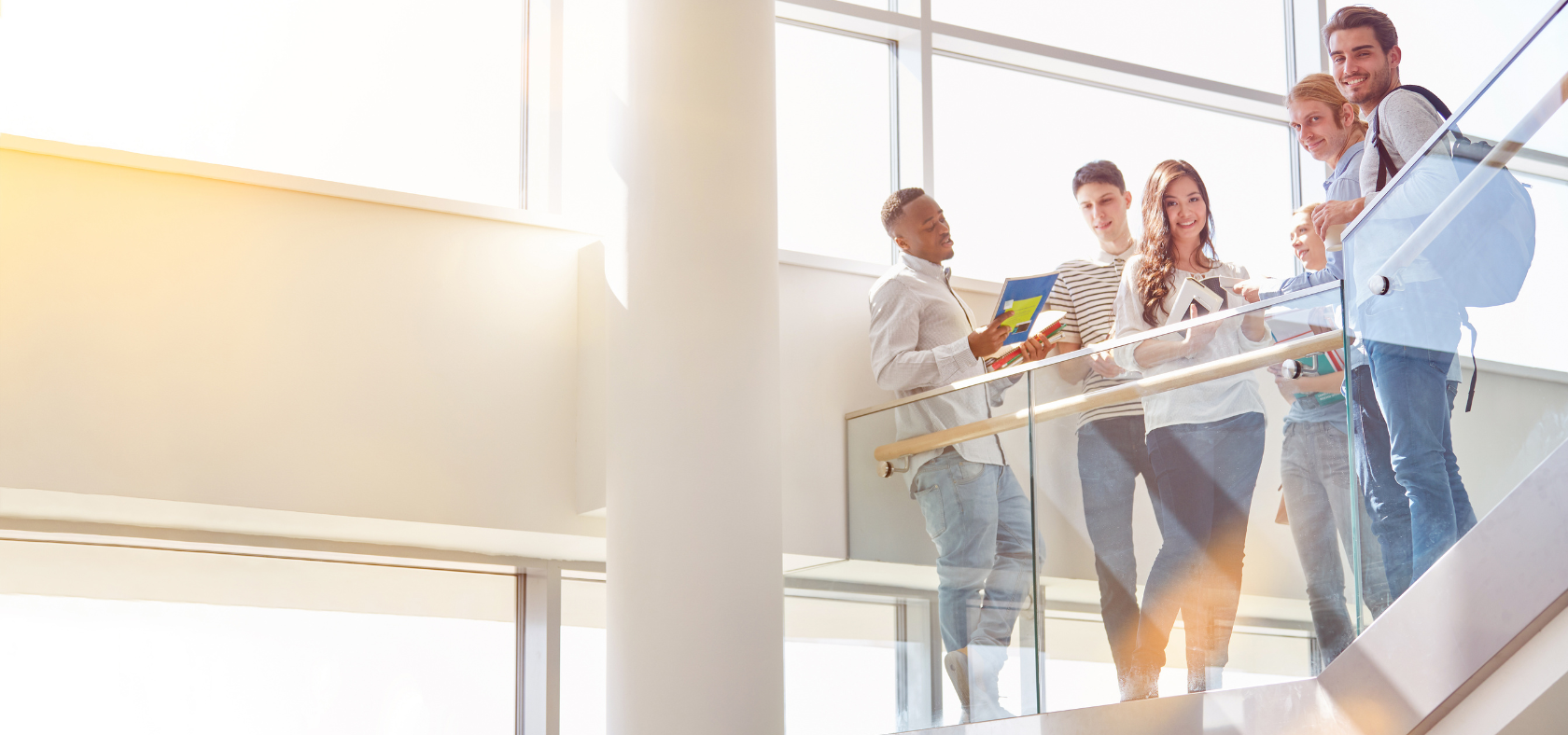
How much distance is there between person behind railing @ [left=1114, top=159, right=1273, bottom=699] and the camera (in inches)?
127

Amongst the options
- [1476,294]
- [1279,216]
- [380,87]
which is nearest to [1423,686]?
[1476,294]

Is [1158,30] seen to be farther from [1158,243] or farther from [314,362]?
[314,362]

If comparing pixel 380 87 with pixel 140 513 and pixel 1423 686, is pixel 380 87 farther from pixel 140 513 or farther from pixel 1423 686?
pixel 1423 686

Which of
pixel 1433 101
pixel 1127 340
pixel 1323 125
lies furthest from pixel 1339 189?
pixel 1127 340

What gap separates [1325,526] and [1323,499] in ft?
0.19

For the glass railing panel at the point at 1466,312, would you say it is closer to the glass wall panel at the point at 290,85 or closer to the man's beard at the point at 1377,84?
the man's beard at the point at 1377,84

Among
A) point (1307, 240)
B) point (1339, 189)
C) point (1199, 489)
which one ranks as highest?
point (1339, 189)

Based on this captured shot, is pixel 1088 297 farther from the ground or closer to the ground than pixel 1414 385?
farther from the ground

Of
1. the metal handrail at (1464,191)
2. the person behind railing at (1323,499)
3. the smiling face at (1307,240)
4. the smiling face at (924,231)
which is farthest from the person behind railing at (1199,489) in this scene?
the smiling face at (924,231)

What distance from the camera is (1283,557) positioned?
3127mm

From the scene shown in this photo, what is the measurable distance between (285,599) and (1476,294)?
13.9 ft

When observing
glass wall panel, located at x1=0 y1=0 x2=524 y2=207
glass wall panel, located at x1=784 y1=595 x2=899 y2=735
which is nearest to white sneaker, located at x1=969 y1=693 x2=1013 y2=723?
glass wall panel, located at x1=784 y1=595 x2=899 y2=735

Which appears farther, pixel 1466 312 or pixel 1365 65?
pixel 1365 65

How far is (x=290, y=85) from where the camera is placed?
5160 millimetres
